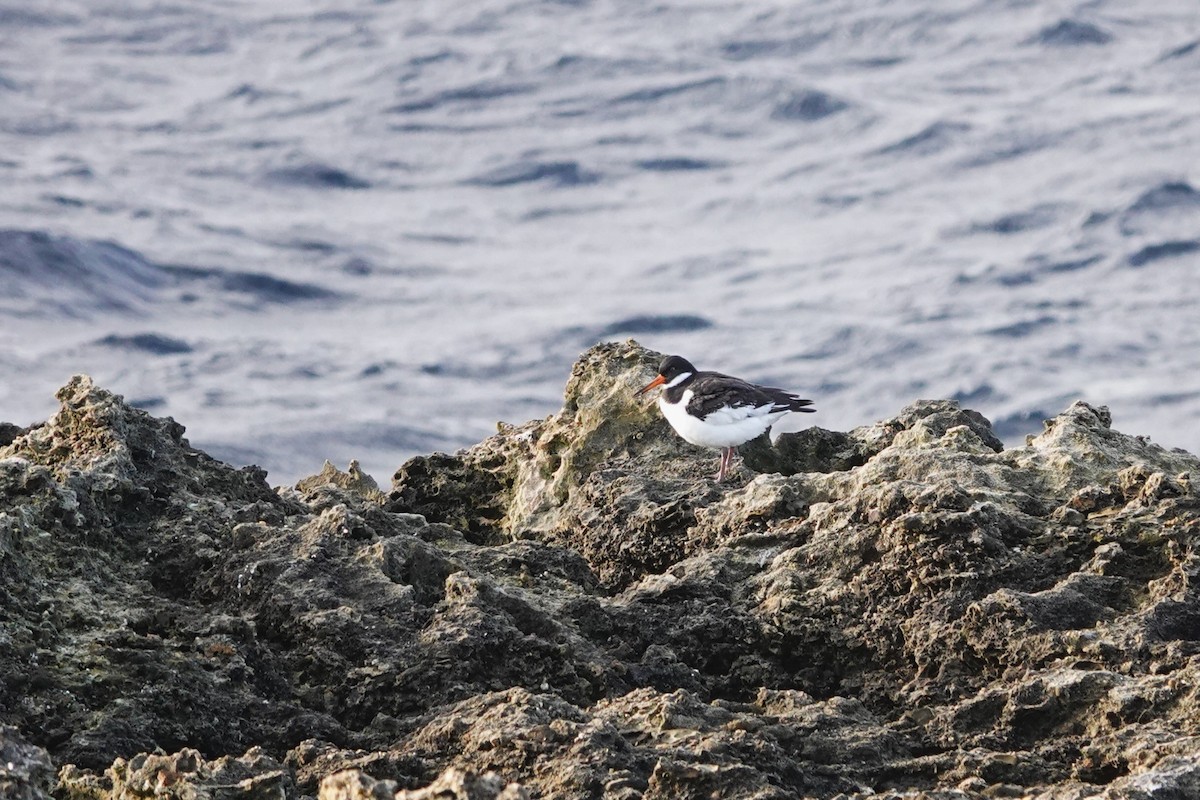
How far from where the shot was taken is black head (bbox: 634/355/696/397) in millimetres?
8445

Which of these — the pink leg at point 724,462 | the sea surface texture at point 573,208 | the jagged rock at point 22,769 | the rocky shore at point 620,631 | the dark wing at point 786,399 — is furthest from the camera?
the sea surface texture at point 573,208

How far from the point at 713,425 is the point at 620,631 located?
249cm

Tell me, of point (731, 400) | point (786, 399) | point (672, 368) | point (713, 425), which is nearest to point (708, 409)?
point (713, 425)

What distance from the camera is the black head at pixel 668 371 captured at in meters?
8.45

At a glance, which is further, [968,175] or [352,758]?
[968,175]

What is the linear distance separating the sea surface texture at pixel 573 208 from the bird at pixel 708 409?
13.4 metres

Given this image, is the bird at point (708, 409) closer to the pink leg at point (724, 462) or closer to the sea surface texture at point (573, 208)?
the pink leg at point (724, 462)

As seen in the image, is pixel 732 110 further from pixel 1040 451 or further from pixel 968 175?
pixel 1040 451

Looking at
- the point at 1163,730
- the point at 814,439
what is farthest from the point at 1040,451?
the point at 1163,730

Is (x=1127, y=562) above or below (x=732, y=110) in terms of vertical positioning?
below

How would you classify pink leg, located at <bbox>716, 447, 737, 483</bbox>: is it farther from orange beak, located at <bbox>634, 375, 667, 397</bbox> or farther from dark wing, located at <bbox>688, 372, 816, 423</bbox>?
orange beak, located at <bbox>634, 375, 667, 397</bbox>

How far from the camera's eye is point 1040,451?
6938 mm

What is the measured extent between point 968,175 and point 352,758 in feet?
90.0

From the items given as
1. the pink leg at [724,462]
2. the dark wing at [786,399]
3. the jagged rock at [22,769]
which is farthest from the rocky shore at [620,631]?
the dark wing at [786,399]
